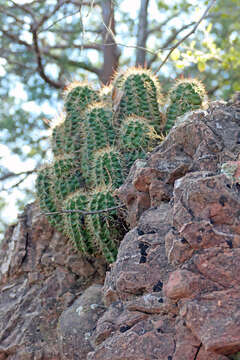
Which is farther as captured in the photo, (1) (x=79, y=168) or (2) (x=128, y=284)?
(1) (x=79, y=168)

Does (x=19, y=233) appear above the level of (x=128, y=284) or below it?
above

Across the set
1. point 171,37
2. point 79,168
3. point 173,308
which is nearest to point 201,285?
point 173,308

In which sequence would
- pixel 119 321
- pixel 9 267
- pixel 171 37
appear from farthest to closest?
1. pixel 171 37
2. pixel 9 267
3. pixel 119 321

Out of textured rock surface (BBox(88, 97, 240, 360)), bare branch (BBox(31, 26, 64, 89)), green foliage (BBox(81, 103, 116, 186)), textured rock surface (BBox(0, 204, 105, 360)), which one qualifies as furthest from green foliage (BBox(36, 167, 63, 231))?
bare branch (BBox(31, 26, 64, 89))

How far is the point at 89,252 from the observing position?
11.2 feet

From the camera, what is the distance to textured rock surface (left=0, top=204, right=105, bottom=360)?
307cm

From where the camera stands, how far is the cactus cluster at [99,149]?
3.21 m

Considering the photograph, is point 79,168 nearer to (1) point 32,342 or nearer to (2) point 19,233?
(2) point 19,233

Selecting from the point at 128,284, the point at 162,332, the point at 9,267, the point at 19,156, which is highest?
the point at 19,156

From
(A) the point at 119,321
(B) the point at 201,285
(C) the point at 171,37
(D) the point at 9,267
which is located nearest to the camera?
(B) the point at 201,285

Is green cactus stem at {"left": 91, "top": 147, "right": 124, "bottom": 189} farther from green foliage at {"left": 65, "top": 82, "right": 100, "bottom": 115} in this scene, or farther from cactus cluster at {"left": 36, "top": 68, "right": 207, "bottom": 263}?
green foliage at {"left": 65, "top": 82, "right": 100, "bottom": 115}

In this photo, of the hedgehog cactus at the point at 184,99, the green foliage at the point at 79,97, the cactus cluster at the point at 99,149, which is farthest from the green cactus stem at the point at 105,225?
the green foliage at the point at 79,97

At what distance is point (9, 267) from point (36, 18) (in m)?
4.12

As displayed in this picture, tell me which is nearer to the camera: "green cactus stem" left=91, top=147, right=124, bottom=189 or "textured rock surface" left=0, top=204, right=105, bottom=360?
"textured rock surface" left=0, top=204, right=105, bottom=360
